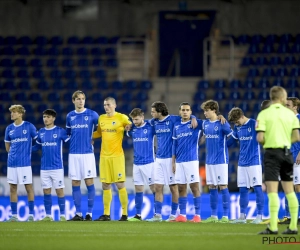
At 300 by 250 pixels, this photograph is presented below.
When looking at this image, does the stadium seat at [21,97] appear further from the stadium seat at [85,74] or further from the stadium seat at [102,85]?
the stadium seat at [102,85]

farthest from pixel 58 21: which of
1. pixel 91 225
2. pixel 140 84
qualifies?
pixel 91 225

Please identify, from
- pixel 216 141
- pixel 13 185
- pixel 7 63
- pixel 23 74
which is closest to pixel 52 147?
pixel 13 185

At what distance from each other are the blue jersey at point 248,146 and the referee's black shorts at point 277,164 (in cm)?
293

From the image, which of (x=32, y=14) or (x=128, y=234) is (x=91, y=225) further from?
(x=32, y=14)

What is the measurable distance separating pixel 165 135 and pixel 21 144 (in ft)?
8.98

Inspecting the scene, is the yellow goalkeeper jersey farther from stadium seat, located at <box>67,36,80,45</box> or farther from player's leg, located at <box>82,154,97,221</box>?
stadium seat, located at <box>67,36,80,45</box>

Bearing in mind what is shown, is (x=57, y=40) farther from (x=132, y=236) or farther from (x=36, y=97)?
(x=132, y=236)

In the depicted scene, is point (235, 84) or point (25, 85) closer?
point (235, 84)

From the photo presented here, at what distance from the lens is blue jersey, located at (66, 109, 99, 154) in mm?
14023

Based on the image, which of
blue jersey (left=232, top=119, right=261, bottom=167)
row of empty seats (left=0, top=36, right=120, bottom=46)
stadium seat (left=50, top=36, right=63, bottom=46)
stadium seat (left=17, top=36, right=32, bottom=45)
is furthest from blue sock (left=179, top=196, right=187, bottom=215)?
stadium seat (left=17, top=36, right=32, bottom=45)

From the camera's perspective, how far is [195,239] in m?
10.0

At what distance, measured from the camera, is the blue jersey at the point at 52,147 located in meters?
14.3

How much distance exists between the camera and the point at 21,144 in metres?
14.6

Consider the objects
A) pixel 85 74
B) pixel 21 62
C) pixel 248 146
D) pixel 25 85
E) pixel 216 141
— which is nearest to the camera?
pixel 248 146
